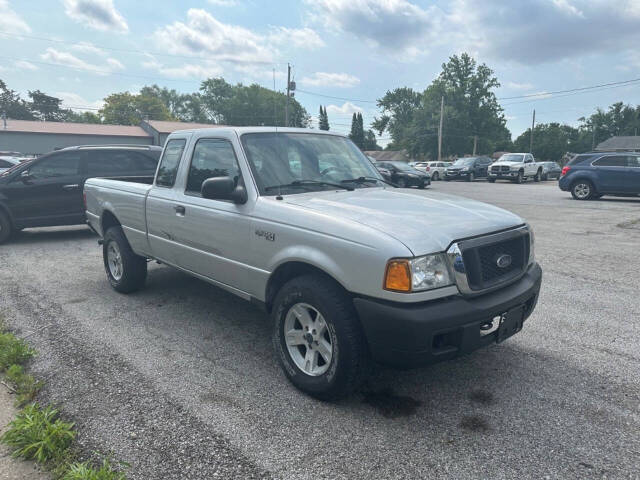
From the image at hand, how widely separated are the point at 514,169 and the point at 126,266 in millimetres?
28741

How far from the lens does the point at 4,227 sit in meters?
8.79

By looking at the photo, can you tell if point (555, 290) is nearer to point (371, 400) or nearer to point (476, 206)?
point (476, 206)

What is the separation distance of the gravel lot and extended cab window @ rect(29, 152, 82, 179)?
14.8ft

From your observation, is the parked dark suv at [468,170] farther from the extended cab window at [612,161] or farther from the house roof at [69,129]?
the house roof at [69,129]

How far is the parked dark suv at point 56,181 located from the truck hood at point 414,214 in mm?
6583

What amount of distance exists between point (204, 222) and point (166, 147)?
135cm

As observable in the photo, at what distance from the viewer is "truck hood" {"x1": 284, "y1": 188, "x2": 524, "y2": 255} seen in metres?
2.81

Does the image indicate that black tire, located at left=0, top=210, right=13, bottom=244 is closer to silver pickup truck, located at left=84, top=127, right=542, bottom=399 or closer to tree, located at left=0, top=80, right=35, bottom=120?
silver pickup truck, located at left=84, top=127, right=542, bottom=399

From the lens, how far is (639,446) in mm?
2633

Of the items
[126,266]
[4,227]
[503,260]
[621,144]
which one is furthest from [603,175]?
[621,144]

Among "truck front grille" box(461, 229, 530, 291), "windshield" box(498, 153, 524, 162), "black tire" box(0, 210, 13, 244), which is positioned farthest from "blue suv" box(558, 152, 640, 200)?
"black tire" box(0, 210, 13, 244)

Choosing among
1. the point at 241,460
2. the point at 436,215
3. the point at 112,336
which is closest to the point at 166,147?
the point at 112,336

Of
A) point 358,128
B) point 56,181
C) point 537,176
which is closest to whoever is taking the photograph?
point 56,181

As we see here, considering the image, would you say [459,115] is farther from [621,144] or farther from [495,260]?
[495,260]
